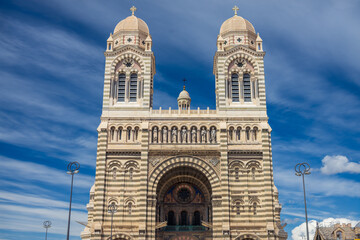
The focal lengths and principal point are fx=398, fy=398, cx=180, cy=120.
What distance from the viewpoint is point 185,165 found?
4622cm

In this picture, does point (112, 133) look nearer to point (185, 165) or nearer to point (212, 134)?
point (185, 165)

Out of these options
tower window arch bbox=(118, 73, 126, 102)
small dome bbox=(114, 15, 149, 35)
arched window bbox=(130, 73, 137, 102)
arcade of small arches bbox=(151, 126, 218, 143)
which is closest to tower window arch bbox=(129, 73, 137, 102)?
arched window bbox=(130, 73, 137, 102)

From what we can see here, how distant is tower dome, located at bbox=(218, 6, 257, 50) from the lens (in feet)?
168

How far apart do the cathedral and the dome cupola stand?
0.13 metres

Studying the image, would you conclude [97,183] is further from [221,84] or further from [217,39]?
[217,39]

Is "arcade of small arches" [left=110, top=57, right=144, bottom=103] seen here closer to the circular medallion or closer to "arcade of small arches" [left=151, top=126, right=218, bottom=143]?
"arcade of small arches" [left=151, top=126, right=218, bottom=143]

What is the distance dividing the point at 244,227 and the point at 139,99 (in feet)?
64.1

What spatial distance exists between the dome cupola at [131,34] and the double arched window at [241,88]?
38.4 feet

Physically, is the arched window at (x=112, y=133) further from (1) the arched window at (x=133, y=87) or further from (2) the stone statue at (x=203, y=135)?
(2) the stone statue at (x=203, y=135)

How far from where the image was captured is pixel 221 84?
163 feet

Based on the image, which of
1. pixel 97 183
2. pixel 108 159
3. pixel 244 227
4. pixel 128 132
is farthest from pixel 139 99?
pixel 244 227

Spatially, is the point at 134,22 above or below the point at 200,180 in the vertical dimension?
above

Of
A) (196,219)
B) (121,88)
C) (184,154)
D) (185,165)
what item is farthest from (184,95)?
(196,219)

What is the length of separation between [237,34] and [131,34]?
13713 mm
